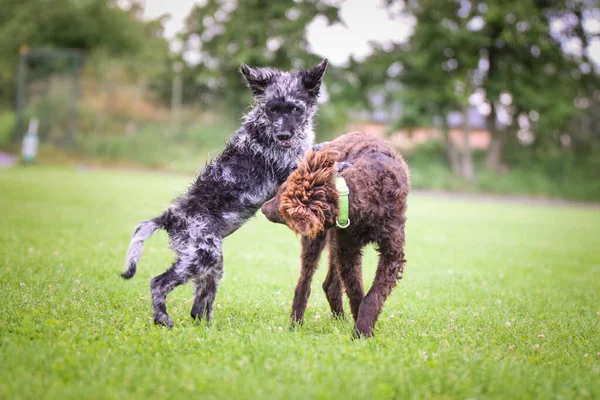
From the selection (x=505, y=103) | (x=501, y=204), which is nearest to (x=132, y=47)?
(x=505, y=103)

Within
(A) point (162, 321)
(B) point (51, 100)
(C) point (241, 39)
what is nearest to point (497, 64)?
(C) point (241, 39)

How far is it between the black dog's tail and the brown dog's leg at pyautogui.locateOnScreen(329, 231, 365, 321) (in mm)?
1577

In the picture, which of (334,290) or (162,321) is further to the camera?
(334,290)

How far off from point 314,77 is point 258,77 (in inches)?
22.3

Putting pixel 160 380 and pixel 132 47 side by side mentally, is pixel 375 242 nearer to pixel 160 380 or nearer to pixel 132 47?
pixel 160 380

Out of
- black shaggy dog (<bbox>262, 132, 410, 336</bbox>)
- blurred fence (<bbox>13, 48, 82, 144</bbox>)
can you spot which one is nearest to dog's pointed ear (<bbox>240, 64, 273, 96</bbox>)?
black shaggy dog (<bbox>262, 132, 410, 336</bbox>)

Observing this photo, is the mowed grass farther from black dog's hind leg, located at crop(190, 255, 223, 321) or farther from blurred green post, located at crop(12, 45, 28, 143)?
blurred green post, located at crop(12, 45, 28, 143)

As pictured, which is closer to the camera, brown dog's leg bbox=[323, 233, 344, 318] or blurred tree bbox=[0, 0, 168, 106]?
brown dog's leg bbox=[323, 233, 344, 318]

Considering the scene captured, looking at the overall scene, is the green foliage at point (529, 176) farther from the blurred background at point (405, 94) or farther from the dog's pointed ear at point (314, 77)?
the dog's pointed ear at point (314, 77)

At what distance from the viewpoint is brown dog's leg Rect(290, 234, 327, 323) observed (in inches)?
187

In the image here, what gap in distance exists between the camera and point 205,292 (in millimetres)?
5082

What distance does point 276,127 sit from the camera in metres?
5.26

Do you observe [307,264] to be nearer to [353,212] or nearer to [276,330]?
[276,330]

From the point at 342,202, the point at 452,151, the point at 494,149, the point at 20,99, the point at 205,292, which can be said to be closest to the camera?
the point at 342,202
